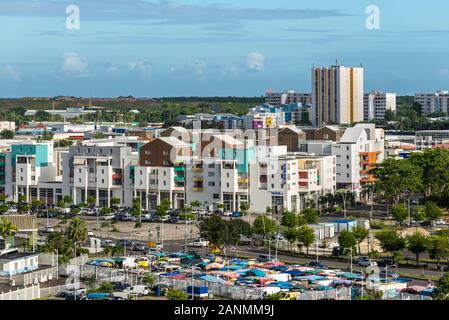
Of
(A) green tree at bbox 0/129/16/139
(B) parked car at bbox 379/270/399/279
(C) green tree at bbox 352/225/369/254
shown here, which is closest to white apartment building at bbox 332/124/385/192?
(C) green tree at bbox 352/225/369/254

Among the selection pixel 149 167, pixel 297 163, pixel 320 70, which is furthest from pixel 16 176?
pixel 320 70

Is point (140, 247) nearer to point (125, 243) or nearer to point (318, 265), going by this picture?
point (125, 243)

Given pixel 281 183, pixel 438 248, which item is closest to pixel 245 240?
pixel 438 248

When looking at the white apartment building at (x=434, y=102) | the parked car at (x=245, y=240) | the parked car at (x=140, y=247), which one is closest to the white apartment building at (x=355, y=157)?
the parked car at (x=245, y=240)

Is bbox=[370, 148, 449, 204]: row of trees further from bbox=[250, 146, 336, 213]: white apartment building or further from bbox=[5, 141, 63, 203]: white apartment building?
bbox=[5, 141, 63, 203]: white apartment building

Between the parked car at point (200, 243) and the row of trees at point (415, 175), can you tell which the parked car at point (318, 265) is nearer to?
the parked car at point (200, 243)
